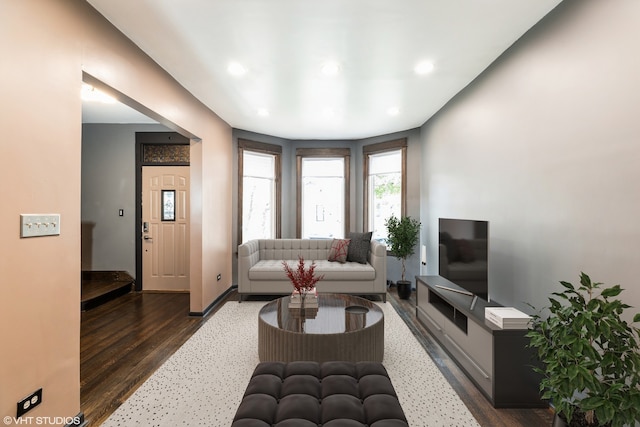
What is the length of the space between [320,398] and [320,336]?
0.91 m

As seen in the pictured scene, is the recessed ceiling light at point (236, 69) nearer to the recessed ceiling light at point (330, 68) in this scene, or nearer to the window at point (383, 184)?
the recessed ceiling light at point (330, 68)

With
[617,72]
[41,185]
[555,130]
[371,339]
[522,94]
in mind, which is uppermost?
[522,94]

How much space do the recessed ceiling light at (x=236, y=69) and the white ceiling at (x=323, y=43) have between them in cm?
6

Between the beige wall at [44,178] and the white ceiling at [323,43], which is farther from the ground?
the white ceiling at [323,43]

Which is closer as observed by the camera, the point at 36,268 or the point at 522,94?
the point at 36,268

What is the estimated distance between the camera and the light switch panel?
5.48 ft

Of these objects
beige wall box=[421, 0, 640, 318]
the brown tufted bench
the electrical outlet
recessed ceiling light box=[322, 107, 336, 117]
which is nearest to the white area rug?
A: the electrical outlet

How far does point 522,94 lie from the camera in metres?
2.58

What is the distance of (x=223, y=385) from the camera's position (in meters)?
2.42

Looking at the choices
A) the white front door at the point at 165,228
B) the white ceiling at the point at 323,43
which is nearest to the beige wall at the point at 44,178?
the white ceiling at the point at 323,43

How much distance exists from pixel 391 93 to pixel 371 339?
2.73 meters

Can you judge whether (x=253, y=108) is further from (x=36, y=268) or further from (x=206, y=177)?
(x=36, y=268)

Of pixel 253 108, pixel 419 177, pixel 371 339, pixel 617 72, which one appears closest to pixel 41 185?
pixel 371 339

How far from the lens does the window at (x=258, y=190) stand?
5562mm
